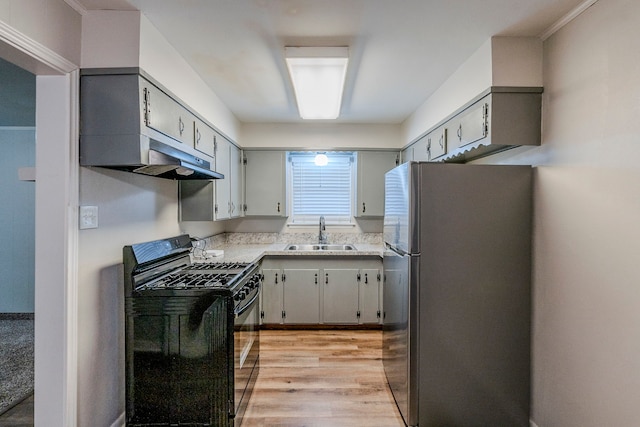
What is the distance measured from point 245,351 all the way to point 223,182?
169 cm

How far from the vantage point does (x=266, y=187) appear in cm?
407

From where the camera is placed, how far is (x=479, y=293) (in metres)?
2.01

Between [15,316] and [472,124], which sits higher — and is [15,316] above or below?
below

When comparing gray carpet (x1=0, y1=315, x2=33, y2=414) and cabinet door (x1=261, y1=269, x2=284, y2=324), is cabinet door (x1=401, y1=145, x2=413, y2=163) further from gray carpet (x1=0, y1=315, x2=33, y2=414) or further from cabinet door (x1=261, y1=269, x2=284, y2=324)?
gray carpet (x1=0, y1=315, x2=33, y2=414)

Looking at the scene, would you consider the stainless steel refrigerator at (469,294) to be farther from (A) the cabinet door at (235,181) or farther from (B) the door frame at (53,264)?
(A) the cabinet door at (235,181)

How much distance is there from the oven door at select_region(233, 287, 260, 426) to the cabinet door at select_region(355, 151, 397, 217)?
6.68 feet

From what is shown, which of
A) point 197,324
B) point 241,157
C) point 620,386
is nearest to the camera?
point 620,386

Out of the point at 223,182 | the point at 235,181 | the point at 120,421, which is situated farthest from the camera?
the point at 235,181

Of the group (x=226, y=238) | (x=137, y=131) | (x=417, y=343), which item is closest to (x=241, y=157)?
(x=226, y=238)

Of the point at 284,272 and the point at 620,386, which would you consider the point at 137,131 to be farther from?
the point at 620,386

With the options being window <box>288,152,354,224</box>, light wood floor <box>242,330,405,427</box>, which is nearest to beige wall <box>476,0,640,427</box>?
light wood floor <box>242,330,405,427</box>

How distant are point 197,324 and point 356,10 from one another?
1954 mm

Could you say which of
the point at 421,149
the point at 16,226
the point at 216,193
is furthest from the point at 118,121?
the point at 16,226

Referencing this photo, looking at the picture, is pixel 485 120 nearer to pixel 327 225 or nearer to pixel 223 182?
pixel 223 182
